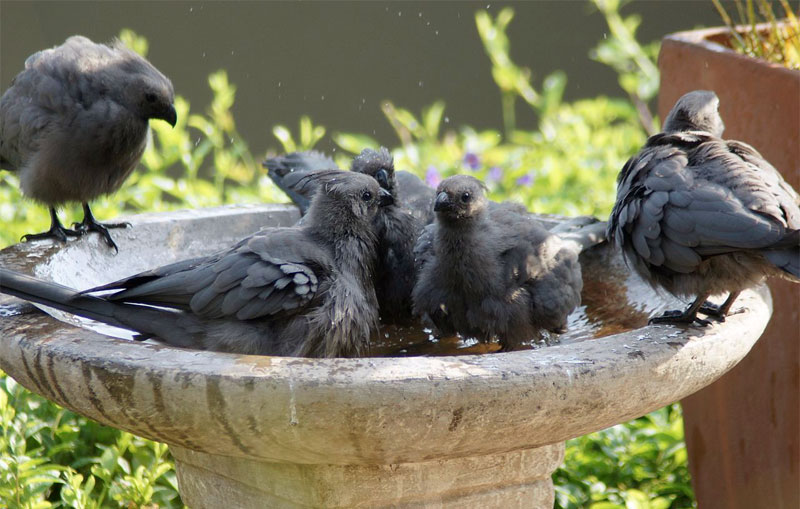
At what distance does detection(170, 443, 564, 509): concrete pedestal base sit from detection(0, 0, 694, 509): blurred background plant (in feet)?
2.91

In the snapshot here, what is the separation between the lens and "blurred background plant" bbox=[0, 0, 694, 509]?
3.87 m

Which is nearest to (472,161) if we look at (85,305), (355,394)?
(85,305)

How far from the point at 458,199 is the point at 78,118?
1.76 m

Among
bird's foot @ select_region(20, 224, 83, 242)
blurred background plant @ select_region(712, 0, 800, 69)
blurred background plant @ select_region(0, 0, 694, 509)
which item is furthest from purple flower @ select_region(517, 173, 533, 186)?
bird's foot @ select_region(20, 224, 83, 242)

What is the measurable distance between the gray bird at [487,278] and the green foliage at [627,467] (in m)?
1.12

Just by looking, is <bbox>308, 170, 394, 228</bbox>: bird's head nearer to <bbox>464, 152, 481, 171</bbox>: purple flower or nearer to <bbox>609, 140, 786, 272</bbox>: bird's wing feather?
<bbox>609, 140, 786, 272</bbox>: bird's wing feather

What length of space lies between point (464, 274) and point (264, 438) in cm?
134

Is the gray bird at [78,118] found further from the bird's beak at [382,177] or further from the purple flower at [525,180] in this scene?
the purple flower at [525,180]

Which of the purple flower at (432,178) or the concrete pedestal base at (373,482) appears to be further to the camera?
the purple flower at (432,178)

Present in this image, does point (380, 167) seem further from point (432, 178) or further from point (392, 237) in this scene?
point (432, 178)

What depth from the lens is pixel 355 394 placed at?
7.12ft

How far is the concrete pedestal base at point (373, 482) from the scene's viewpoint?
8.46 feet

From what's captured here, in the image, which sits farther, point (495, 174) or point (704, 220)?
point (495, 174)

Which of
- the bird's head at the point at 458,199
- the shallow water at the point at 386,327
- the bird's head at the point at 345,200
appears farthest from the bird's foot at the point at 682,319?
the bird's head at the point at 345,200
